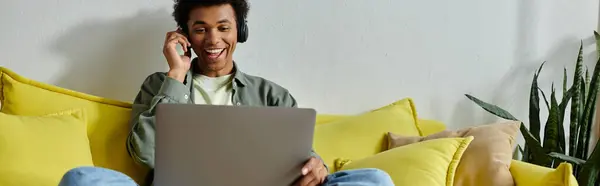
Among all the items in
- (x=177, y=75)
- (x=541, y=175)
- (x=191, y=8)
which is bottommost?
(x=541, y=175)

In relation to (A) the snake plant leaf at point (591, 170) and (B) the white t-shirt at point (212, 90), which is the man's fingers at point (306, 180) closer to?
(B) the white t-shirt at point (212, 90)

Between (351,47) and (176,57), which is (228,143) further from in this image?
(351,47)

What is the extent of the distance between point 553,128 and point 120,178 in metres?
1.31

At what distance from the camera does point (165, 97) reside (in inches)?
64.6

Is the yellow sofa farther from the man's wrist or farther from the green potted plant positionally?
the green potted plant

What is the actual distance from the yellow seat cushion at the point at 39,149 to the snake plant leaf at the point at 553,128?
132 centimetres

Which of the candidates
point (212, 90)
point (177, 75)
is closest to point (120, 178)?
point (177, 75)

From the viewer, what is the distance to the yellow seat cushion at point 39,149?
4.75 ft

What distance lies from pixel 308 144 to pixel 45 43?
110 cm

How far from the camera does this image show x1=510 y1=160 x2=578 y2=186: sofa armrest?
1.48 meters

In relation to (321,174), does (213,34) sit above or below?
above

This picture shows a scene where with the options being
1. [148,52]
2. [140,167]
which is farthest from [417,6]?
[140,167]

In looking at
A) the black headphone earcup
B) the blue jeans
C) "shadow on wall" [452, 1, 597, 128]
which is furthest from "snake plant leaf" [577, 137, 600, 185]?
the black headphone earcup

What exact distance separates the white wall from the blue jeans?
707mm
